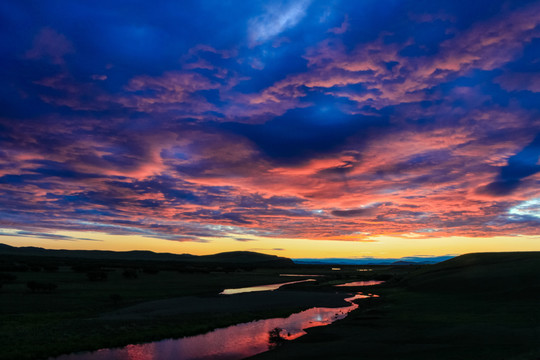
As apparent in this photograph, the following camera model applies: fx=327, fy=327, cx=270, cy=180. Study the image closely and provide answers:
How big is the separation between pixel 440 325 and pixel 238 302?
30.4 meters

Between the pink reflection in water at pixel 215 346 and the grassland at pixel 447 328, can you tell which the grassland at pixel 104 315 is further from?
the grassland at pixel 447 328

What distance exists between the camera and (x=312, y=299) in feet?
181

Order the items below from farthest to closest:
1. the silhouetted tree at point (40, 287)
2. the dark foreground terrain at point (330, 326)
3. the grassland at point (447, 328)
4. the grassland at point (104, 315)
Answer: the silhouetted tree at point (40, 287) → the grassland at point (104, 315) → the dark foreground terrain at point (330, 326) → the grassland at point (447, 328)

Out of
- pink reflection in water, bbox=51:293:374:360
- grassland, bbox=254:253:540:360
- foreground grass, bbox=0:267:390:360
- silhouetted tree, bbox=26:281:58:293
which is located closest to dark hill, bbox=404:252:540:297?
grassland, bbox=254:253:540:360

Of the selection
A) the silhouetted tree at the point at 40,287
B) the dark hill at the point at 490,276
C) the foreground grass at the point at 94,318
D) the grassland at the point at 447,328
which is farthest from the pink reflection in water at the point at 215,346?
Answer: the silhouetted tree at the point at 40,287

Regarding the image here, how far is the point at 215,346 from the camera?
26.3m

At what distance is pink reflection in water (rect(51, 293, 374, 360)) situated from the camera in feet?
77.3

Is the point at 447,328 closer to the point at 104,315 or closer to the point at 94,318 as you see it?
the point at 94,318

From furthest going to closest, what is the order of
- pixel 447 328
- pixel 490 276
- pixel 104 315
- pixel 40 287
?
pixel 490 276 < pixel 40 287 < pixel 104 315 < pixel 447 328

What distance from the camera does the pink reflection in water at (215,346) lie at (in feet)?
77.3

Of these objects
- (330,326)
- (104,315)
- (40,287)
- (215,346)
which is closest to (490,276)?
(330,326)

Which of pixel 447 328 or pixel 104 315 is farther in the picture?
pixel 104 315

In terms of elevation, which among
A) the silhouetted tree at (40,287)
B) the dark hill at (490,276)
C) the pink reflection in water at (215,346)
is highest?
the dark hill at (490,276)

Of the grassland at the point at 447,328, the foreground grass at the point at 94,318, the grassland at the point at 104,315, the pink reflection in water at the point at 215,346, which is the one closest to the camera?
the grassland at the point at 447,328
